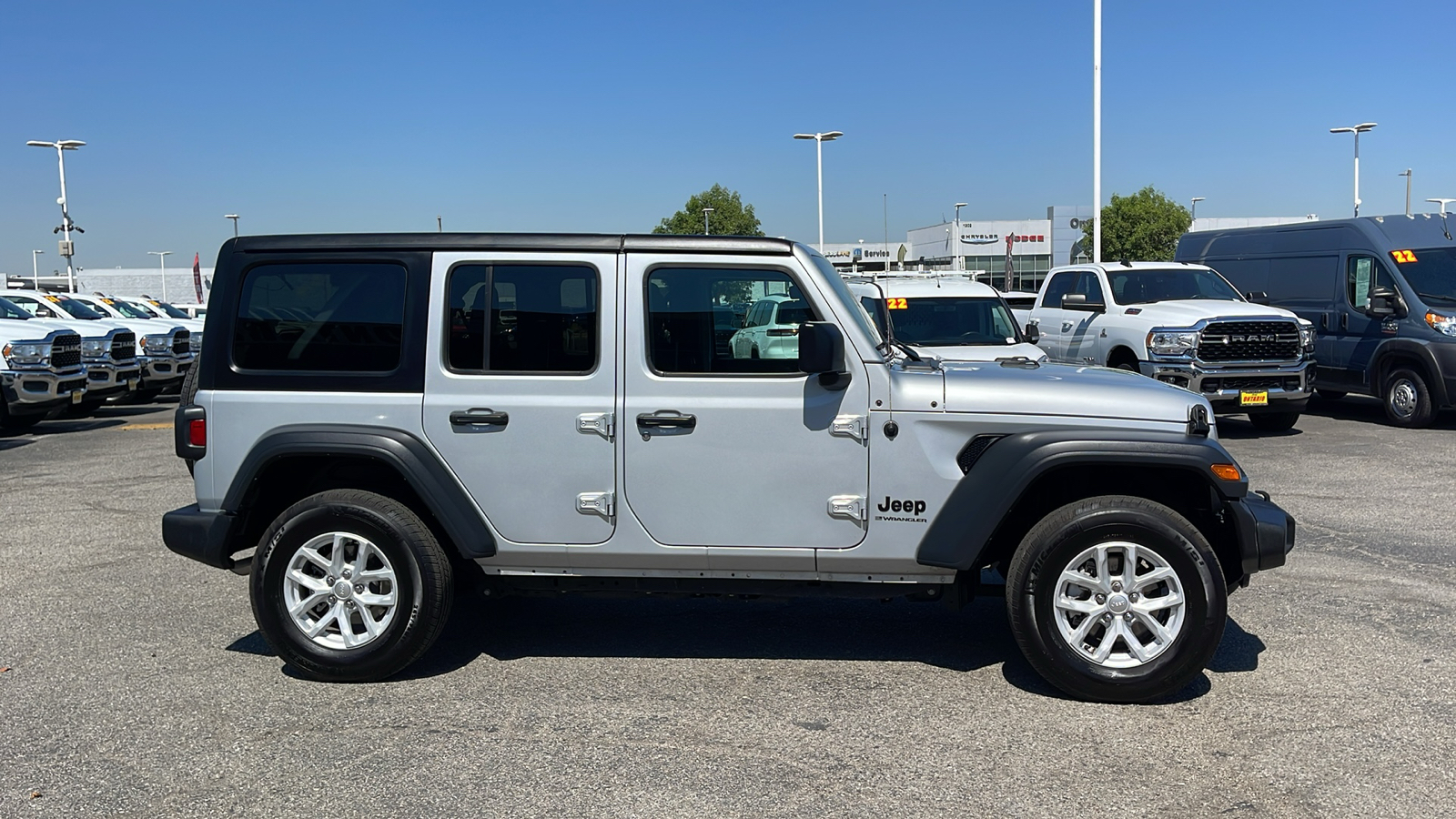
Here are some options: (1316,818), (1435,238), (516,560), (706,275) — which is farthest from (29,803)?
(1435,238)

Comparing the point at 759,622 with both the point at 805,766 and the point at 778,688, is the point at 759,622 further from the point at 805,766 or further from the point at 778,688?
the point at 805,766

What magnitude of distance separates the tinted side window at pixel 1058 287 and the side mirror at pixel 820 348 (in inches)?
444

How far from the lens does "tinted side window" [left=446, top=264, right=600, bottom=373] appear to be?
5016 millimetres

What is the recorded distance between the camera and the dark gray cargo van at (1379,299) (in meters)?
13.7

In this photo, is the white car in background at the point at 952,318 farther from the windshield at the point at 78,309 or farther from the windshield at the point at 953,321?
the windshield at the point at 78,309

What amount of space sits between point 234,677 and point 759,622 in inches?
96.1

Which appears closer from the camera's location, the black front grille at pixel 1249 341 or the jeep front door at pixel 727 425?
the jeep front door at pixel 727 425

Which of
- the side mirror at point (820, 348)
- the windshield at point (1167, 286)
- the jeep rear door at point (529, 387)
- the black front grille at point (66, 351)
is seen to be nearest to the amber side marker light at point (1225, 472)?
the side mirror at point (820, 348)

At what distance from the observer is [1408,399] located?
548 inches

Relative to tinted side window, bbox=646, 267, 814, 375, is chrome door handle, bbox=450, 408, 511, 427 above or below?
below

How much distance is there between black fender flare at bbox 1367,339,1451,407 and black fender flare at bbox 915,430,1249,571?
10.5m

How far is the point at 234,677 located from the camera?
17.0 feet

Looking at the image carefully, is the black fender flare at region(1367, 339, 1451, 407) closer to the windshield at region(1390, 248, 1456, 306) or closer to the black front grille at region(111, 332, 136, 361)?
the windshield at region(1390, 248, 1456, 306)

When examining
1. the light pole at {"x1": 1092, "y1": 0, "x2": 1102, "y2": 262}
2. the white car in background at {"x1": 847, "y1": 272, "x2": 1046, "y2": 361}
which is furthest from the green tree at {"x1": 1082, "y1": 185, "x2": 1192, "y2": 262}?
the white car in background at {"x1": 847, "y1": 272, "x2": 1046, "y2": 361}
